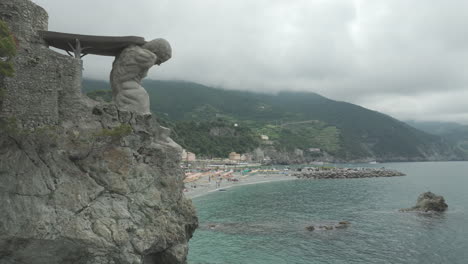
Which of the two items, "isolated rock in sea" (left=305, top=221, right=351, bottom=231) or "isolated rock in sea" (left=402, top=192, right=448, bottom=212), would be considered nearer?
"isolated rock in sea" (left=305, top=221, right=351, bottom=231)

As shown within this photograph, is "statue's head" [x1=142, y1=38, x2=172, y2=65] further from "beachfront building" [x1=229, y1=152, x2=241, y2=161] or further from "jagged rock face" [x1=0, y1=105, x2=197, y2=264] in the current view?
"beachfront building" [x1=229, y1=152, x2=241, y2=161]

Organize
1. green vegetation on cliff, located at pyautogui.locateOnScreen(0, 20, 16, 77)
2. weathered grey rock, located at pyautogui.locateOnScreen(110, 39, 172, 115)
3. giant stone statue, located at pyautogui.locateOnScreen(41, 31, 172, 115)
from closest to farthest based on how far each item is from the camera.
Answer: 1. green vegetation on cliff, located at pyautogui.locateOnScreen(0, 20, 16, 77)
2. giant stone statue, located at pyautogui.locateOnScreen(41, 31, 172, 115)
3. weathered grey rock, located at pyautogui.locateOnScreen(110, 39, 172, 115)

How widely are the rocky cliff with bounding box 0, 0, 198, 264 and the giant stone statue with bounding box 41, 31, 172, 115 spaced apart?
83cm

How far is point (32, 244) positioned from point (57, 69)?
629 centimetres

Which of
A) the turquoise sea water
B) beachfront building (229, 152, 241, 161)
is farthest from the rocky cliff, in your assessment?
beachfront building (229, 152, 241, 161)

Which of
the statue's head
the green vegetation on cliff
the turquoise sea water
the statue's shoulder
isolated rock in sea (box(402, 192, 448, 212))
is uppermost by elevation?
the statue's head

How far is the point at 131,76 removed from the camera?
14922 mm

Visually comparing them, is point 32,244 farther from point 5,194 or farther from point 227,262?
point 227,262

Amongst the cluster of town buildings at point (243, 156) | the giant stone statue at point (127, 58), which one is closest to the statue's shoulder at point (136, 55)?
the giant stone statue at point (127, 58)

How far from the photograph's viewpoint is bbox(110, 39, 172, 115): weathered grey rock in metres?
14.7

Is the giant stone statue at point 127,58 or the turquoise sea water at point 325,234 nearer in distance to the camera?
the giant stone statue at point 127,58

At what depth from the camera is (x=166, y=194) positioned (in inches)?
574

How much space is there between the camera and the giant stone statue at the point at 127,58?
47.5ft

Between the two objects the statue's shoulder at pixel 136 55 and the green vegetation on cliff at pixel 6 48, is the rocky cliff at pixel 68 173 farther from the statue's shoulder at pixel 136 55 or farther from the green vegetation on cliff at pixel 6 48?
the statue's shoulder at pixel 136 55
